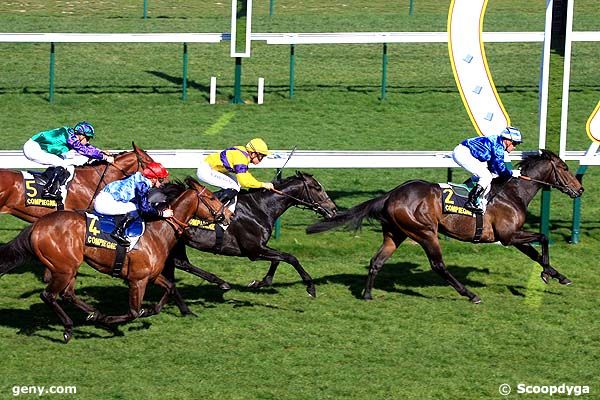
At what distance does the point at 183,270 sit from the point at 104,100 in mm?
7524

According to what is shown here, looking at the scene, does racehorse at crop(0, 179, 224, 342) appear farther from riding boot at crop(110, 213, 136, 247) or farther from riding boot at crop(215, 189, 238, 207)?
riding boot at crop(215, 189, 238, 207)

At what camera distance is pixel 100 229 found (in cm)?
1023

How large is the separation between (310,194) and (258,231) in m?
0.63

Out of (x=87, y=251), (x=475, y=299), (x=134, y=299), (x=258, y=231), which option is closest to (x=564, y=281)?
(x=475, y=299)

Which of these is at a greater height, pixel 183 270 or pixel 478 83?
pixel 478 83

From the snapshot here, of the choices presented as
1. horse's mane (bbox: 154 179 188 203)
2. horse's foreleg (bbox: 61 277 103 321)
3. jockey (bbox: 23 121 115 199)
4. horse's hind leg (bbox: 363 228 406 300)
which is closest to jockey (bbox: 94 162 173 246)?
horse's foreleg (bbox: 61 277 103 321)

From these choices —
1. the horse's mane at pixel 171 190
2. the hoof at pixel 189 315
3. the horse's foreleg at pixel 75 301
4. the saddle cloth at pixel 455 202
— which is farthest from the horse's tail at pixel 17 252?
the saddle cloth at pixel 455 202

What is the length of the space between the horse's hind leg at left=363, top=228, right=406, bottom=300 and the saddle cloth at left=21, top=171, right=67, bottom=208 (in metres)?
2.79

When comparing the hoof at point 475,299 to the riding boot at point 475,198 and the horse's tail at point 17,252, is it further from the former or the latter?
the horse's tail at point 17,252

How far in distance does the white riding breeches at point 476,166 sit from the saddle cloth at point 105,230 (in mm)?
2981

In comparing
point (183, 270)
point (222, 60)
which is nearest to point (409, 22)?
point (222, 60)

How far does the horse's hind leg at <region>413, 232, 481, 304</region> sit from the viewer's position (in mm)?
11594

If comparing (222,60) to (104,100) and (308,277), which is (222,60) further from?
(308,277)
